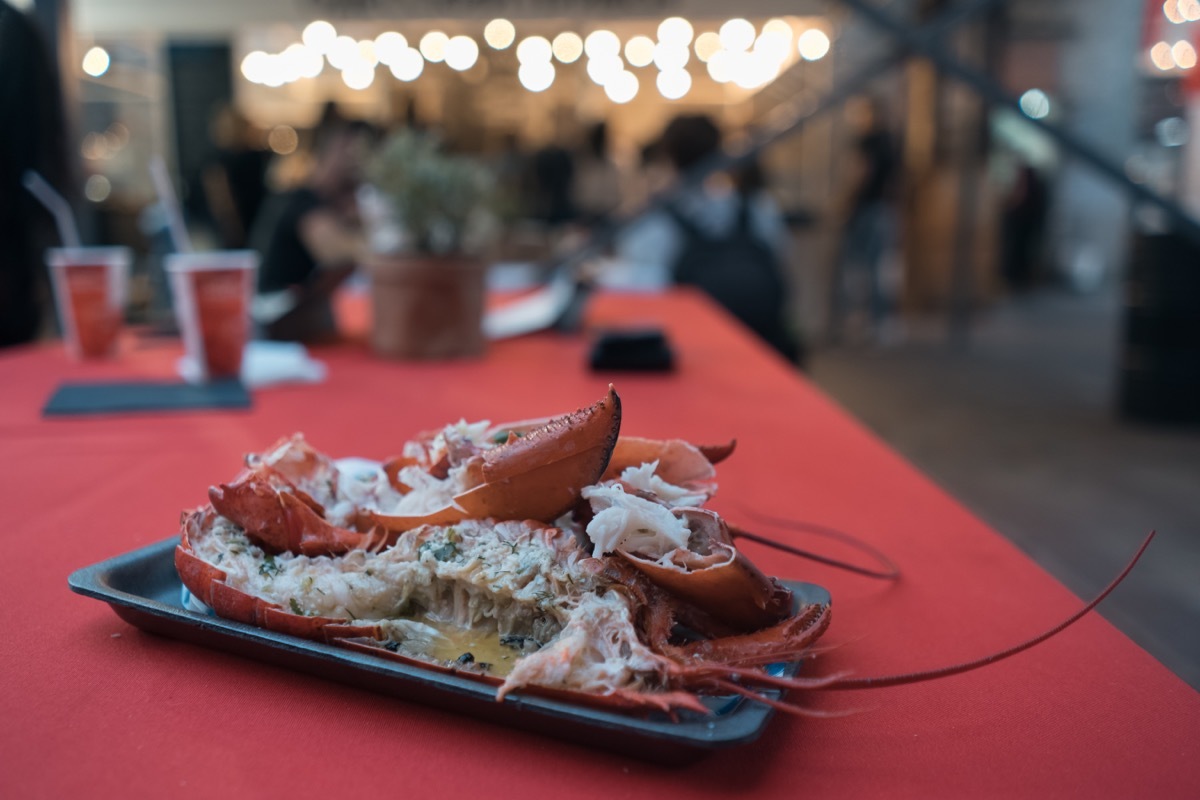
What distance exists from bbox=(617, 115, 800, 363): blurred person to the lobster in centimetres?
327

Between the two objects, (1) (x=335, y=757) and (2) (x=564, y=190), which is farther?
(2) (x=564, y=190)

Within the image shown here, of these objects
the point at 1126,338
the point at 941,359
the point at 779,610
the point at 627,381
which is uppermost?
the point at 779,610

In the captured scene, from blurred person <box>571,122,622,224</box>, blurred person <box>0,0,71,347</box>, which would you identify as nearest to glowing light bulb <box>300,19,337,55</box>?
blurred person <box>571,122,622,224</box>

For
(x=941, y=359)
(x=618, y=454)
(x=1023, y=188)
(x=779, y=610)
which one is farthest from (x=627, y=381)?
(x=1023, y=188)

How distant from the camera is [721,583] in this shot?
644 mm

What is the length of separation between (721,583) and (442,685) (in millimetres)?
195

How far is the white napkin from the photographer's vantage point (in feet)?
6.29

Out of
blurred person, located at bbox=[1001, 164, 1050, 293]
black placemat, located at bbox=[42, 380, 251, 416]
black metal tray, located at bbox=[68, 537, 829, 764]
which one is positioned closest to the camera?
black metal tray, located at bbox=[68, 537, 829, 764]

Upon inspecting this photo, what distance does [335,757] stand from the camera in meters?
0.59

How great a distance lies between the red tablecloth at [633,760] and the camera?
1.89 ft

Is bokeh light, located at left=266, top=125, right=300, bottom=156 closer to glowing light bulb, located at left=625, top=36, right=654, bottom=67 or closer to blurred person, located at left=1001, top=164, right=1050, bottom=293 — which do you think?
glowing light bulb, located at left=625, top=36, right=654, bottom=67

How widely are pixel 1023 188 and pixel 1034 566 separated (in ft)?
42.5

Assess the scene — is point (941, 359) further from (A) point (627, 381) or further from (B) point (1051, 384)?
(A) point (627, 381)

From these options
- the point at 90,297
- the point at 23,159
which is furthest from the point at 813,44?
the point at 90,297
